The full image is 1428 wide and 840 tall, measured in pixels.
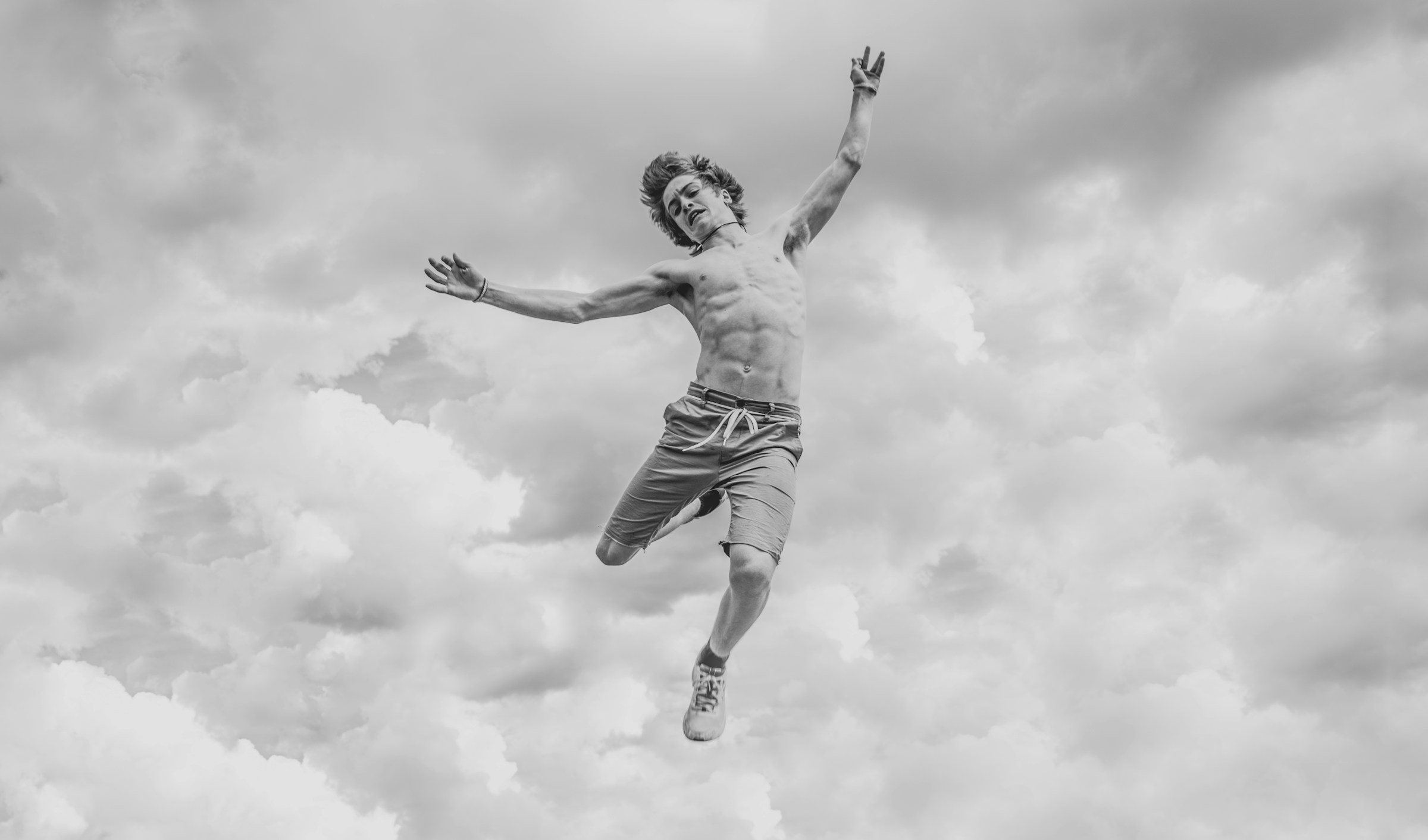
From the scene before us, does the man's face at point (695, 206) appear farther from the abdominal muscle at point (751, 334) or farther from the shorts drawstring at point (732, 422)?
the shorts drawstring at point (732, 422)

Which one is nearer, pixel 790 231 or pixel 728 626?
pixel 728 626

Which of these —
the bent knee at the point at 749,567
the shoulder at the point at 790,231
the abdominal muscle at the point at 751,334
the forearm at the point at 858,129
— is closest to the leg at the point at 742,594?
the bent knee at the point at 749,567

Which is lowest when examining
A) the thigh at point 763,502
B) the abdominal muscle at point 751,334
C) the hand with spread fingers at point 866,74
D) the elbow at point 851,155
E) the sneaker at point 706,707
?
the sneaker at point 706,707

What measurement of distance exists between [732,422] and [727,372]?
38 cm

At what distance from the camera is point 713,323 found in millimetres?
8211

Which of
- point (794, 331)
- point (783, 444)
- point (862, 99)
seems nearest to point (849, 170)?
point (862, 99)

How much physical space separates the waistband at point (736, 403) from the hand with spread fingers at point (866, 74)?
8.57 feet

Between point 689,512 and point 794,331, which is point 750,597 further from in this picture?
point 794,331

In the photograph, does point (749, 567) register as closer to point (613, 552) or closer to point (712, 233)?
point (613, 552)

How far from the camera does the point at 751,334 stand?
810 centimetres

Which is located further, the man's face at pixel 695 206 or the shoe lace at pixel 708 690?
the man's face at pixel 695 206

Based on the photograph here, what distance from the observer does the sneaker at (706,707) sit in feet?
26.7

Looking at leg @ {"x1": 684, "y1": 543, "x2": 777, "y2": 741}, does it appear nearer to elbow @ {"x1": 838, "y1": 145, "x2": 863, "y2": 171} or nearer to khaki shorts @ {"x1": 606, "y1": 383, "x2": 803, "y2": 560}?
khaki shorts @ {"x1": 606, "y1": 383, "x2": 803, "y2": 560}

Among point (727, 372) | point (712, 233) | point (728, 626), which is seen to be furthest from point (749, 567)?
point (712, 233)
